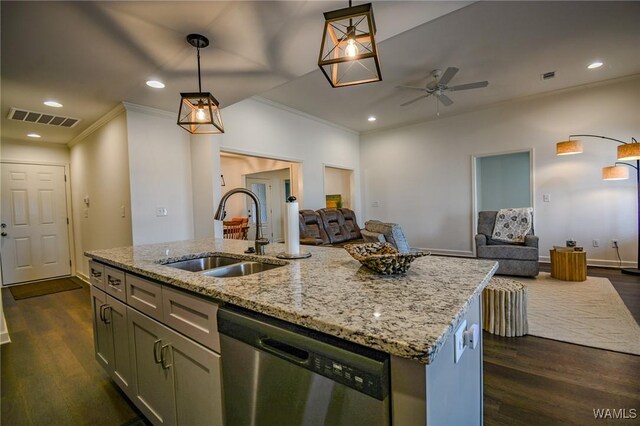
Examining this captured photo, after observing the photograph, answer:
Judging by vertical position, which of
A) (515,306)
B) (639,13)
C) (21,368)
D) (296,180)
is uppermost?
(639,13)

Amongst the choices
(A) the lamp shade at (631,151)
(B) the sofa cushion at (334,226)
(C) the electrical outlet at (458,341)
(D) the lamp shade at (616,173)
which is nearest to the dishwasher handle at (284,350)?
(C) the electrical outlet at (458,341)

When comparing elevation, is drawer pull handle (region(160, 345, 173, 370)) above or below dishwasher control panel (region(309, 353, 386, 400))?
below

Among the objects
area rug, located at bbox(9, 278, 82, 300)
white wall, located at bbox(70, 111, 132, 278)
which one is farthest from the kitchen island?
area rug, located at bbox(9, 278, 82, 300)

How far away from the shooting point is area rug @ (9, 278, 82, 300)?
13.7 ft

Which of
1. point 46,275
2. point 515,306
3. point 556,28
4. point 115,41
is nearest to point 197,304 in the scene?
point 115,41

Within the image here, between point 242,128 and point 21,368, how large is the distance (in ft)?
11.5

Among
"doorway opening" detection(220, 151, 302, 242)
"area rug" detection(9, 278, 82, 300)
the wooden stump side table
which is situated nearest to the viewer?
the wooden stump side table

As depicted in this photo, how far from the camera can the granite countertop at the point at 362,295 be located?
0.64 m

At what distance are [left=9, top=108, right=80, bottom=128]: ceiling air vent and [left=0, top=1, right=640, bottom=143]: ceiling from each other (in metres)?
0.11

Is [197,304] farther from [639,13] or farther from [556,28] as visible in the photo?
[639,13]

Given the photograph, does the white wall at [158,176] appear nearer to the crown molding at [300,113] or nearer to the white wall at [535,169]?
the crown molding at [300,113]

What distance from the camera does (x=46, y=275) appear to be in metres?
5.05

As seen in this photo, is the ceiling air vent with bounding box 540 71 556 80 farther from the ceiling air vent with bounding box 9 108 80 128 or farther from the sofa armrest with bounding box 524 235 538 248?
the ceiling air vent with bounding box 9 108 80 128

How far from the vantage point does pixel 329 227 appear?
5156 millimetres
